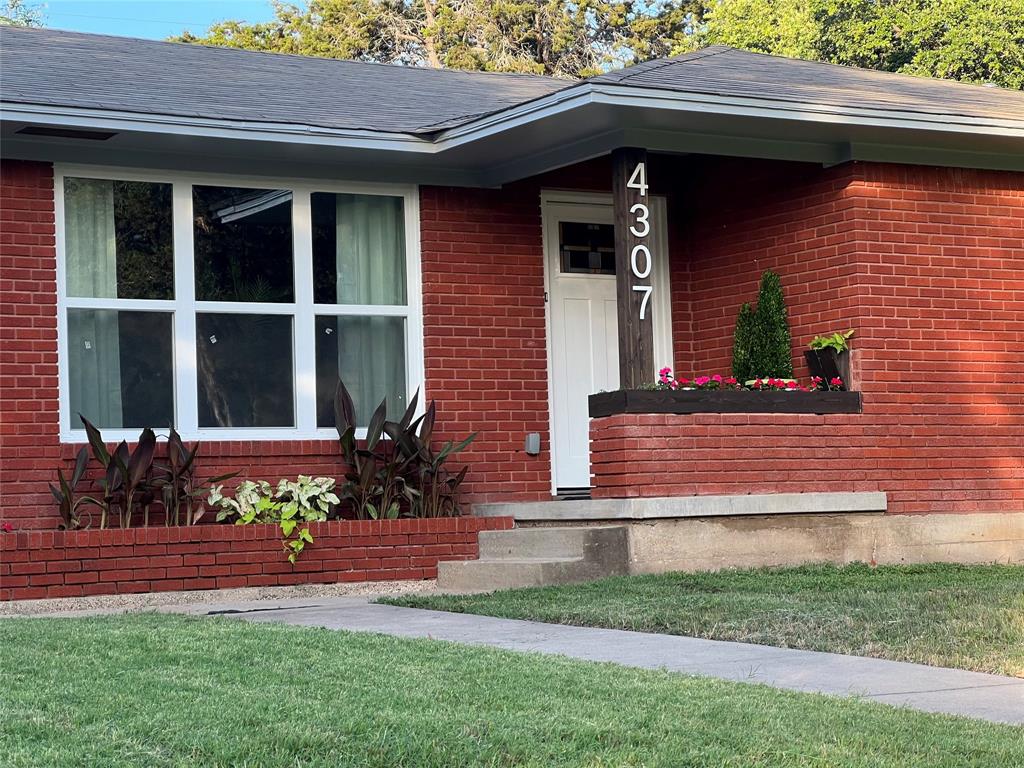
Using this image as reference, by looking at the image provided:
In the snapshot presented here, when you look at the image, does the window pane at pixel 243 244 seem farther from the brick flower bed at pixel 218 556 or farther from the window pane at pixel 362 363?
the brick flower bed at pixel 218 556

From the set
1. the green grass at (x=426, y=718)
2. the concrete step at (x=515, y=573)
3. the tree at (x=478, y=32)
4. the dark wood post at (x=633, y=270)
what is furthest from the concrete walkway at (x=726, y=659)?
the tree at (x=478, y=32)

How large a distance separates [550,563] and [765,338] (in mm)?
3234

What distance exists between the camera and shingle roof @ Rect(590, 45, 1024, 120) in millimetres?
10844

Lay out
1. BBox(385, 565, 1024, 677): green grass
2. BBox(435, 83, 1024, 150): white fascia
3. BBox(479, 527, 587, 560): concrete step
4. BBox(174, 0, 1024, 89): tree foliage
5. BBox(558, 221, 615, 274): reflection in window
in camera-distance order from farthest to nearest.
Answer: BBox(174, 0, 1024, 89): tree foliage
BBox(558, 221, 615, 274): reflection in window
BBox(479, 527, 587, 560): concrete step
BBox(435, 83, 1024, 150): white fascia
BBox(385, 565, 1024, 677): green grass

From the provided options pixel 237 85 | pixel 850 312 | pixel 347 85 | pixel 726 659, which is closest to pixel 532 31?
pixel 347 85

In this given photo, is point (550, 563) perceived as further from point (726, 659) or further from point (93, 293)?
point (93, 293)

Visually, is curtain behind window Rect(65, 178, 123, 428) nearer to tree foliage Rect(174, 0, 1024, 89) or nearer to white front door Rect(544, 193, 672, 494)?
white front door Rect(544, 193, 672, 494)

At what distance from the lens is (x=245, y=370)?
446 inches

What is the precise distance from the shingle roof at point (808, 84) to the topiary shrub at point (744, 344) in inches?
78.0

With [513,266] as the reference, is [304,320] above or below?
below

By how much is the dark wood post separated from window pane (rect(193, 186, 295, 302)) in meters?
2.65

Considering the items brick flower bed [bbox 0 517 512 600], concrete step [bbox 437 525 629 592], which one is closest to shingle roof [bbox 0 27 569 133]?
brick flower bed [bbox 0 517 512 600]

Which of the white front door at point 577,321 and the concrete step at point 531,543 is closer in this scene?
the concrete step at point 531,543

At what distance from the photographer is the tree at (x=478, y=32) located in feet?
110
